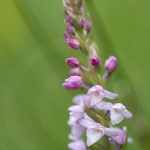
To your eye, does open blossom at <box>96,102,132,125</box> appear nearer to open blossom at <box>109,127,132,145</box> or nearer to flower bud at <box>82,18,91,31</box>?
open blossom at <box>109,127,132,145</box>

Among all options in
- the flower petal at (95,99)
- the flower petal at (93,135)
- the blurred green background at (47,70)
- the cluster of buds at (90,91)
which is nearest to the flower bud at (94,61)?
the cluster of buds at (90,91)

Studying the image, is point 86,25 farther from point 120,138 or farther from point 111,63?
point 120,138

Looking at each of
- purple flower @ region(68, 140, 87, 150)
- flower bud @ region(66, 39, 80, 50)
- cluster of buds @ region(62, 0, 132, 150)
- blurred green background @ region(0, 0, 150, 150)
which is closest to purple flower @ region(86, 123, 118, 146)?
cluster of buds @ region(62, 0, 132, 150)

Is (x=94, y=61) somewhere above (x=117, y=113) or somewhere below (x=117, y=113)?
above

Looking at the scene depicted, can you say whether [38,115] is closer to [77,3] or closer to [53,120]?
[53,120]

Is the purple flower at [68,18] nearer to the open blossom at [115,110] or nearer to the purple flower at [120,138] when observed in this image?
the open blossom at [115,110]

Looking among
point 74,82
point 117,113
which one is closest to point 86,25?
point 74,82
